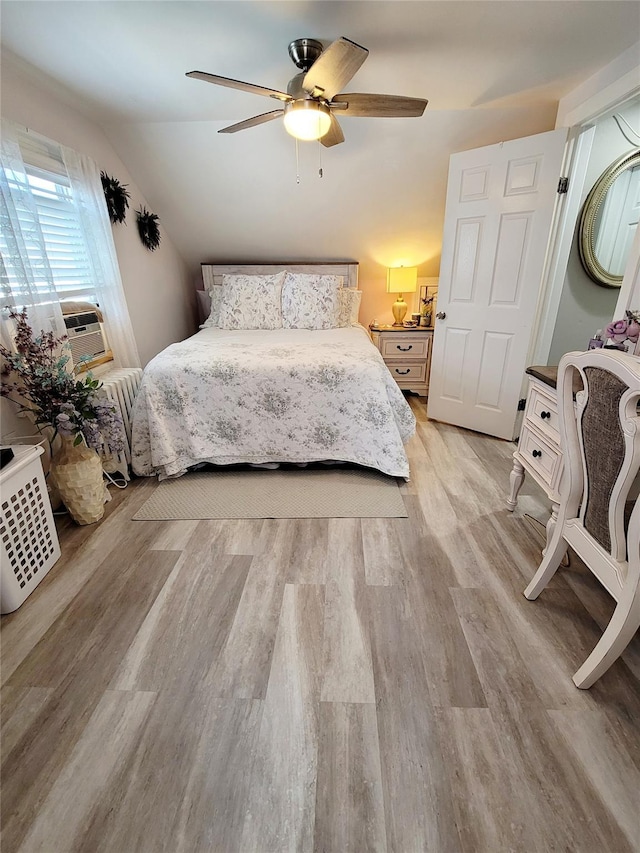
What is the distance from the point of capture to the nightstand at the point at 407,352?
3617mm

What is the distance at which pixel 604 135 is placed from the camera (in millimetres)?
2369

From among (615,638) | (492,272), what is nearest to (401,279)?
(492,272)

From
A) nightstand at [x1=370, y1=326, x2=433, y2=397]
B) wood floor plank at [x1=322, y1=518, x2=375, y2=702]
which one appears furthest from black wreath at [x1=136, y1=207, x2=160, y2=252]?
wood floor plank at [x1=322, y1=518, x2=375, y2=702]

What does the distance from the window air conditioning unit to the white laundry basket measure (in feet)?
2.78

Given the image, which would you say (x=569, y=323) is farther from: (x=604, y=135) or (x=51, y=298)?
(x=51, y=298)

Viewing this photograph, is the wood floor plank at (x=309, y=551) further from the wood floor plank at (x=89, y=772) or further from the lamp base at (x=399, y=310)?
the lamp base at (x=399, y=310)

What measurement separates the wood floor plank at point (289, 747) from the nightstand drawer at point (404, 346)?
2762 mm

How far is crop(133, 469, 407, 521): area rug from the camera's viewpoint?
204 cm

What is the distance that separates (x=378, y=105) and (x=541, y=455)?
1.89 meters

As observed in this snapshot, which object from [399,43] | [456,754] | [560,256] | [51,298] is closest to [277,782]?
[456,754]

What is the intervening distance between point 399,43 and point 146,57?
1263 mm

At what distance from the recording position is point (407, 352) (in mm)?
3678

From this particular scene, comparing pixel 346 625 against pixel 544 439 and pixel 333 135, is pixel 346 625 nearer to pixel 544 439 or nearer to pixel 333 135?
pixel 544 439

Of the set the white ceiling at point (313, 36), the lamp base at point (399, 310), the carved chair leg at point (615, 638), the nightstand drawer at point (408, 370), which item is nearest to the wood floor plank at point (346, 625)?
the carved chair leg at point (615, 638)
